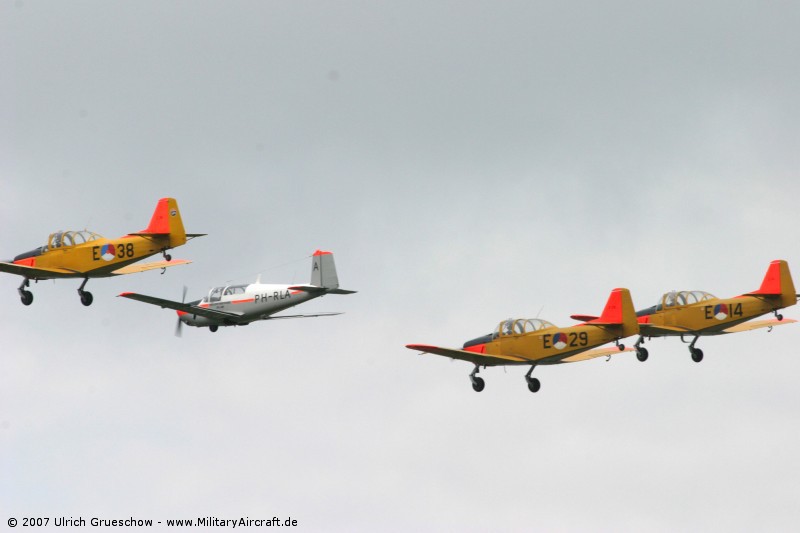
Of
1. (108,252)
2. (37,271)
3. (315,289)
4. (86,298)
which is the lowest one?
(315,289)

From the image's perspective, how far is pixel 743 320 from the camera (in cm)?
7300

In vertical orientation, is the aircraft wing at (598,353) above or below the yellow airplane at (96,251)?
below

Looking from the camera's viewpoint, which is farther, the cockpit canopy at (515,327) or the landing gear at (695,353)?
the landing gear at (695,353)

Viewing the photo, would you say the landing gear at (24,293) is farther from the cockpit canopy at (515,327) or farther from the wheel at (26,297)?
the cockpit canopy at (515,327)

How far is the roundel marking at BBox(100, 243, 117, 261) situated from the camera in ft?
227

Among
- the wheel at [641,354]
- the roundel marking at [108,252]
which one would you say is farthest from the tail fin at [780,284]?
the roundel marking at [108,252]

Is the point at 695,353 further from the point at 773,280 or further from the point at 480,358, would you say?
the point at 480,358

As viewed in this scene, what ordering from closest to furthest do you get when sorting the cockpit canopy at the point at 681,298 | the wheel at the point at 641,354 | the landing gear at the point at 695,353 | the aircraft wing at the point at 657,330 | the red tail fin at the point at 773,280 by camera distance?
the red tail fin at the point at 773,280
the aircraft wing at the point at 657,330
the cockpit canopy at the point at 681,298
the wheel at the point at 641,354
the landing gear at the point at 695,353

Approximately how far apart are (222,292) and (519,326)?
1348 cm

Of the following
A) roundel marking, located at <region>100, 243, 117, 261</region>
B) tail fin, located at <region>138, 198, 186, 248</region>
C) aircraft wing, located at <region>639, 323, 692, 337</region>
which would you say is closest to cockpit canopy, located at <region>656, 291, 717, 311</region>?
aircraft wing, located at <region>639, 323, 692, 337</region>

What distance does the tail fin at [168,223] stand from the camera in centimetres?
6925

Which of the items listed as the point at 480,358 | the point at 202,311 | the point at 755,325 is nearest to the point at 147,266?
the point at 202,311

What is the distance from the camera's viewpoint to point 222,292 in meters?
74.9

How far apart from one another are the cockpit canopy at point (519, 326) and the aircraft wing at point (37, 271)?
51.8 feet
